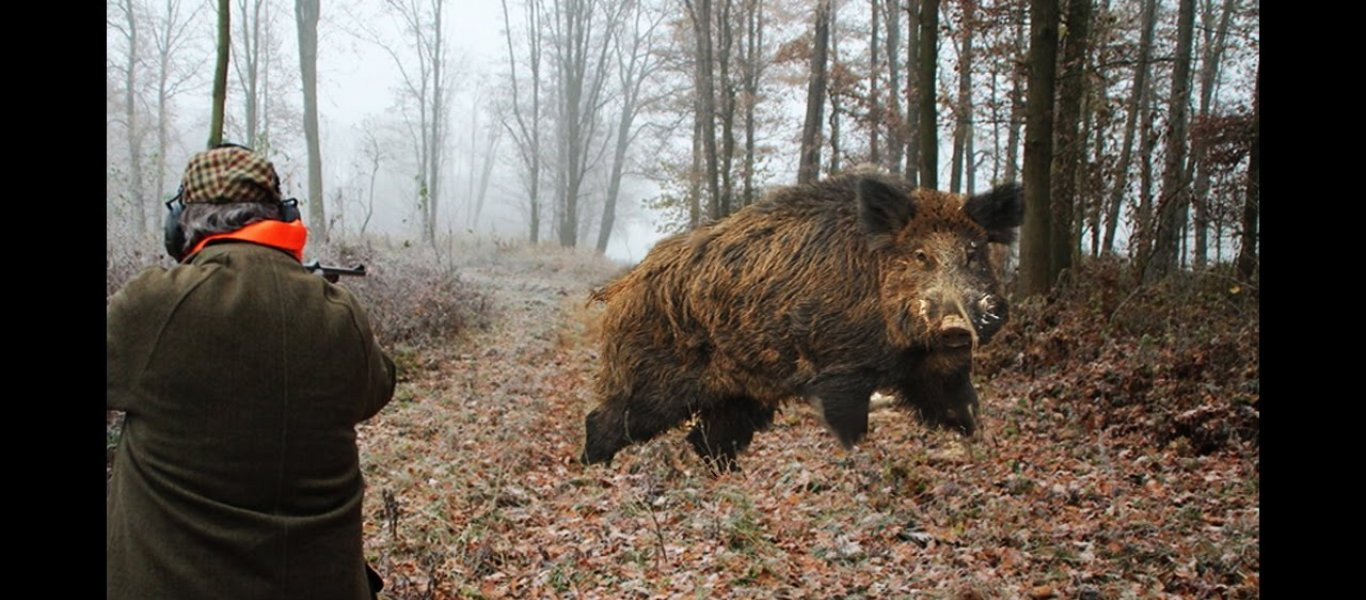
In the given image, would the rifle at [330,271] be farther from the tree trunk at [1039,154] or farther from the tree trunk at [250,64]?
the tree trunk at [1039,154]

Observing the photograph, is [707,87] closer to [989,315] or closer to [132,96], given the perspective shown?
[989,315]

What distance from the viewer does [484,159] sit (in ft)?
18.1

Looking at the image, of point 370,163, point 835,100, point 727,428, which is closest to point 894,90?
point 835,100

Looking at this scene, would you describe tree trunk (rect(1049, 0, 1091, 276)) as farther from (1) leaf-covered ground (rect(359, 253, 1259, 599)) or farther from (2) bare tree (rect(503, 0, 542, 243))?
(2) bare tree (rect(503, 0, 542, 243))

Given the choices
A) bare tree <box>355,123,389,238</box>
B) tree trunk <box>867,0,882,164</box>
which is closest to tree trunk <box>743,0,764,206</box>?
tree trunk <box>867,0,882,164</box>

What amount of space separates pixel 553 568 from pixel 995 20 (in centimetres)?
364

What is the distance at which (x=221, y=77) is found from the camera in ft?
13.4

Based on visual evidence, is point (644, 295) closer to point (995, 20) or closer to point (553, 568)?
point (553, 568)

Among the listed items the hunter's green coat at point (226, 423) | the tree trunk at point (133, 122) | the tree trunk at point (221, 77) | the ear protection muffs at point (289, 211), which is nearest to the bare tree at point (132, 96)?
the tree trunk at point (133, 122)

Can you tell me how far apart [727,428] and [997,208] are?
58.4 inches

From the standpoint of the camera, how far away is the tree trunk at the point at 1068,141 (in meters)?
4.29

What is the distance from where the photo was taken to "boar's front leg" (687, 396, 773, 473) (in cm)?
406
